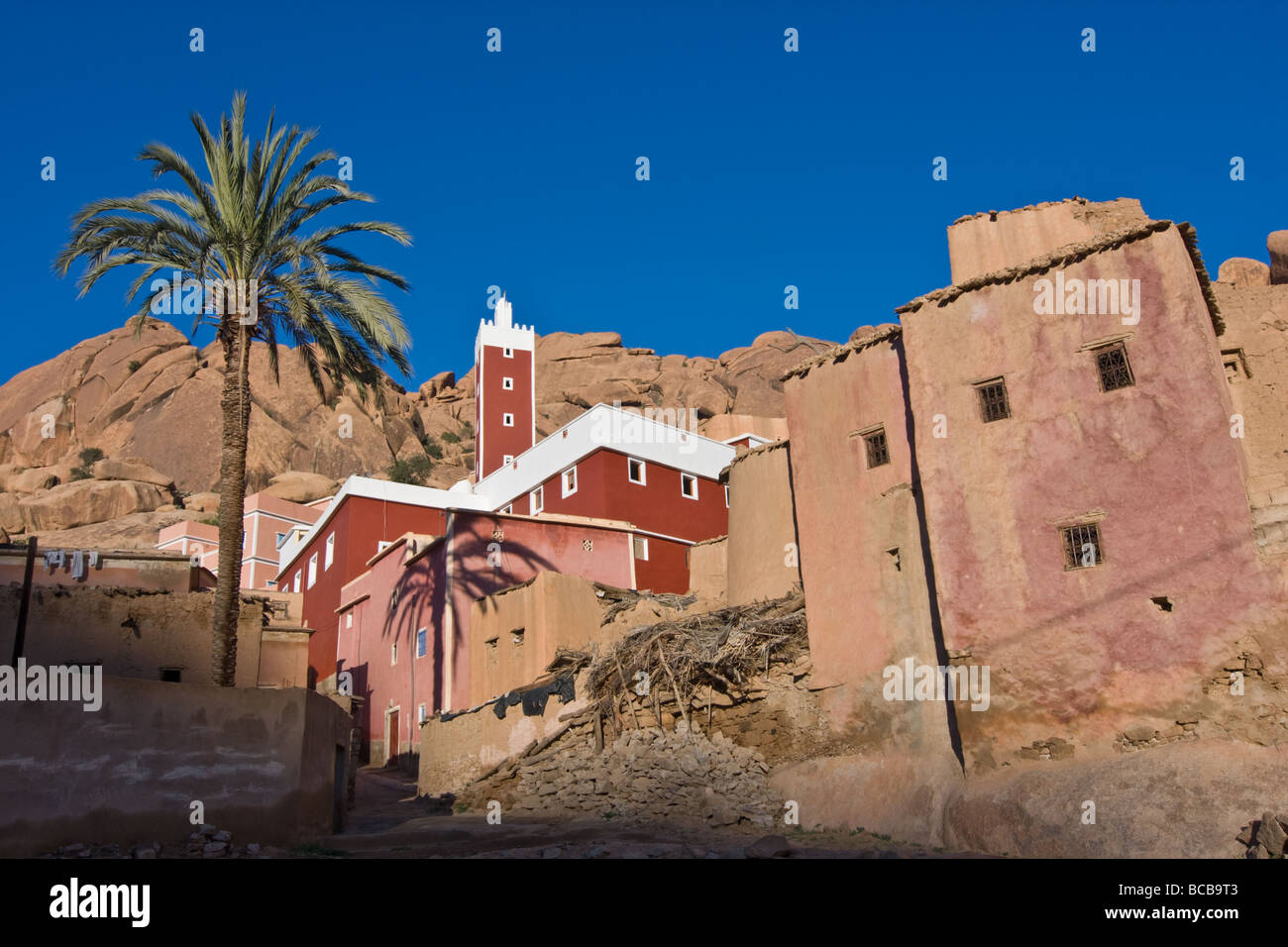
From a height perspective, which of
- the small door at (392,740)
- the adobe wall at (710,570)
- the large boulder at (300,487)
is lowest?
the small door at (392,740)

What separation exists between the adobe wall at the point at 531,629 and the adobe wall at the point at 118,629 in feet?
19.2

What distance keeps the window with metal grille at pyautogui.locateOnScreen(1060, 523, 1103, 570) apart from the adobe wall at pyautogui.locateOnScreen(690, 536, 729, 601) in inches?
497

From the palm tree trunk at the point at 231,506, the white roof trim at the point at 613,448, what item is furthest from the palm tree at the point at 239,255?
the white roof trim at the point at 613,448

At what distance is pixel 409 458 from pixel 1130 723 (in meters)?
61.1

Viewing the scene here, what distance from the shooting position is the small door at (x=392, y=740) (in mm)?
31797

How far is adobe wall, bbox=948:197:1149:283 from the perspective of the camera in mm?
20719

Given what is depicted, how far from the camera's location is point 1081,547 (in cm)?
1744

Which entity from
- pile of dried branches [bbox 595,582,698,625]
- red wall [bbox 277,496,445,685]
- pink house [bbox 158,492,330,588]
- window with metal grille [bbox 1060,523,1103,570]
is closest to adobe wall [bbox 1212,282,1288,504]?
window with metal grille [bbox 1060,523,1103,570]

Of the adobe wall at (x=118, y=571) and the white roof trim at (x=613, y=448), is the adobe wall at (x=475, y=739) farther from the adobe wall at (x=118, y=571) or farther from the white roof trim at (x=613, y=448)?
the white roof trim at (x=613, y=448)

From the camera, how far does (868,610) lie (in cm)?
2005

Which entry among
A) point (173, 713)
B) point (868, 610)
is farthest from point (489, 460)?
point (173, 713)

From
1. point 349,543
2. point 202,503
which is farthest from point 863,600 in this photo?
point 202,503

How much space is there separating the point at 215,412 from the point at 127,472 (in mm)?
9432
